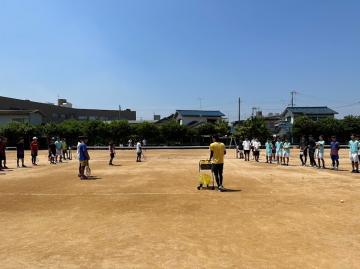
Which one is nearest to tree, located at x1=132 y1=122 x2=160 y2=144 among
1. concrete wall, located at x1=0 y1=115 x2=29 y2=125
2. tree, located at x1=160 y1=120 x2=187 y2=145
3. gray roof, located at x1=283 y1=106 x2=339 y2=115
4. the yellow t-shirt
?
tree, located at x1=160 y1=120 x2=187 y2=145

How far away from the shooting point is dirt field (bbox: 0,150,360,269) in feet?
20.1

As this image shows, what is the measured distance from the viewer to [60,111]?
97.6 metres

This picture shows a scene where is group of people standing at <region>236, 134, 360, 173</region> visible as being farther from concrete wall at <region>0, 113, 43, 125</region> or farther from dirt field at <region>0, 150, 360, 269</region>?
concrete wall at <region>0, 113, 43, 125</region>

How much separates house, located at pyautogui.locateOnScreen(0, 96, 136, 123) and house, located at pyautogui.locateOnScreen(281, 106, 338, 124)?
4313 cm

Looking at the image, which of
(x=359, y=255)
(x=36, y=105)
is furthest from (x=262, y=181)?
(x=36, y=105)

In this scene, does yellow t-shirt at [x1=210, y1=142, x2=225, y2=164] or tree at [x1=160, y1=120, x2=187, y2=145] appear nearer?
yellow t-shirt at [x1=210, y1=142, x2=225, y2=164]

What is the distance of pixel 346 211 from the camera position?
9578mm

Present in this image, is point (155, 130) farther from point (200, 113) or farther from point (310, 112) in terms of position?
point (310, 112)

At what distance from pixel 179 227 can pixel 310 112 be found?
8072cm

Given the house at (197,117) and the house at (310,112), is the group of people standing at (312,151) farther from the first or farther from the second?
the house at (197,117)

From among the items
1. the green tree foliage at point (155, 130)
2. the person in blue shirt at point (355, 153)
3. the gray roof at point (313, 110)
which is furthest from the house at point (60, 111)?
the person in blue shirt at point (355, 153)

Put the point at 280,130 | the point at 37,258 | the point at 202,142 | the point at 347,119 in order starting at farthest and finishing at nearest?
the point at 280,130 → the point at 202,142 → the point at 347,119 → the point at 37,258

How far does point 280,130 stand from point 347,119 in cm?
1513

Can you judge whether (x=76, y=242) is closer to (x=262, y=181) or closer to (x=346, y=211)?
(x=346, y=211)
